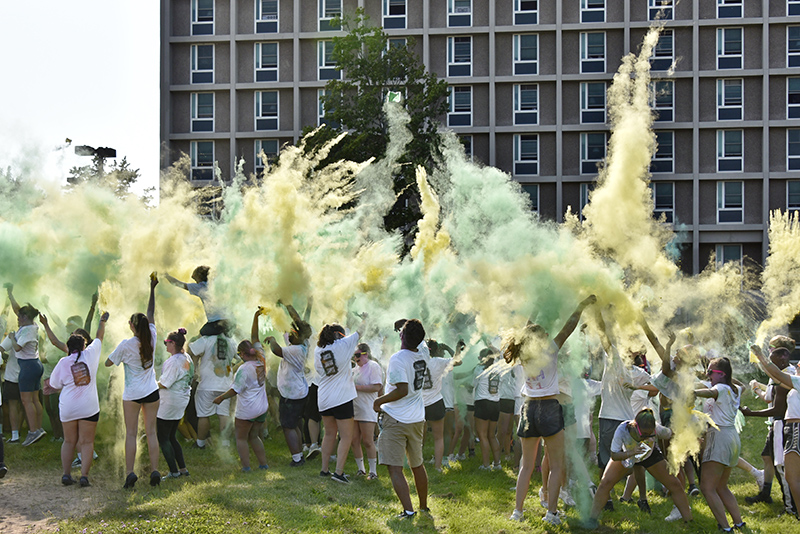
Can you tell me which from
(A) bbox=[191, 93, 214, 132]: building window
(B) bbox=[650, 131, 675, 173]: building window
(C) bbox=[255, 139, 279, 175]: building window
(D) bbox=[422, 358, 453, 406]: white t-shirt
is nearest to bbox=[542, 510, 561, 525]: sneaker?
(D) bbox=[422, 358, 453, 406]: white t-shirt

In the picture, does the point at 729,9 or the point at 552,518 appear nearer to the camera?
the point at 552,518

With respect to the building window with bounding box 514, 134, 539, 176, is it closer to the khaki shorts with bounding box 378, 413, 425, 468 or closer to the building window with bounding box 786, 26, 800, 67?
the building window with bounding box 786, 26, 800, 67

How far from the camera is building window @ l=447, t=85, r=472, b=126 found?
1337 inches

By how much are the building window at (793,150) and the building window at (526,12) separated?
465 inches

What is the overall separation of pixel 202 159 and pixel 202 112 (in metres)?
2.24

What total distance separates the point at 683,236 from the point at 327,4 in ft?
59.6

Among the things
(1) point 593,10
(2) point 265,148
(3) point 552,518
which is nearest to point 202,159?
(2) point 265,148

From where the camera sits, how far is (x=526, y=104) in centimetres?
3412

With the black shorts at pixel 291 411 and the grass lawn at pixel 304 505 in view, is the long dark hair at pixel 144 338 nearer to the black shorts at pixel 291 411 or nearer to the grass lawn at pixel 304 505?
the grass lawn at pixel 304 505

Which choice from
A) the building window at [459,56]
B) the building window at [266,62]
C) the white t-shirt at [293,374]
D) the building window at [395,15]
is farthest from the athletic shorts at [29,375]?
the building window at [395,15]

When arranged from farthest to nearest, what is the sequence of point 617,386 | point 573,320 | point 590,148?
point 590,148 < point 617,386 < point 573,320

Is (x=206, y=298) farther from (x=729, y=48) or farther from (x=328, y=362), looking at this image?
(x=729, y=48)

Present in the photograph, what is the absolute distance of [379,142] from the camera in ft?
83.3

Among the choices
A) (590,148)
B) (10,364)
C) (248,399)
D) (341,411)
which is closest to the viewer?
(341,411)
